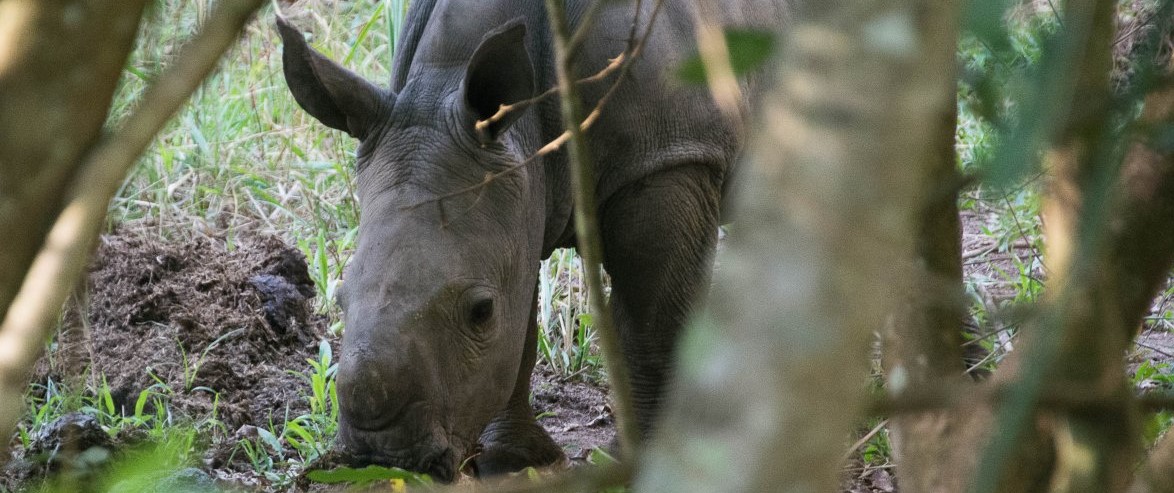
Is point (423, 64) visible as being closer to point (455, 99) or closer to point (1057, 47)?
point (455, 99)

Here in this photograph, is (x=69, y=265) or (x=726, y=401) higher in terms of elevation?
(x=69, y=265)

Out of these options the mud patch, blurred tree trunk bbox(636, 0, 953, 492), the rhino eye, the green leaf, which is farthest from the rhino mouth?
blurred tree trunk bbox(636, 0, 953, 492)

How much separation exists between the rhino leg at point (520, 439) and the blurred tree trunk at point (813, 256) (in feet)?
13.2

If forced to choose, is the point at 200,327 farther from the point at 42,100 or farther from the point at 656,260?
the point at 42,100

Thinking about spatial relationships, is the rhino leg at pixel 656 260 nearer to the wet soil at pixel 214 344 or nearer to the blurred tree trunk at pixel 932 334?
the wet soil at pixel 214 344

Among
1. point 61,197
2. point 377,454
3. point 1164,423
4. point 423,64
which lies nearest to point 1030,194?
point 1164,423

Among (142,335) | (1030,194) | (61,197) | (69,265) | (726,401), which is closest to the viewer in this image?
(726,401)

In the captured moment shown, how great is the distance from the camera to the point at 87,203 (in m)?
1.26

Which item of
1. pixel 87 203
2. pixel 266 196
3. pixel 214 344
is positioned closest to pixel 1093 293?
pixel 87 203

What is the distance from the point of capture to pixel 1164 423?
3941mm

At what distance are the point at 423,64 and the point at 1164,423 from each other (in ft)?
8.19

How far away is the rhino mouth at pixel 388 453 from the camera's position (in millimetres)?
3617

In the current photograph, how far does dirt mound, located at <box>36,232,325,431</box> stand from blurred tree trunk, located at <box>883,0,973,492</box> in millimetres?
3531

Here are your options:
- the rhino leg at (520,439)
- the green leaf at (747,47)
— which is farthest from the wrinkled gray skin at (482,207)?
the green leaf at (747,47)
